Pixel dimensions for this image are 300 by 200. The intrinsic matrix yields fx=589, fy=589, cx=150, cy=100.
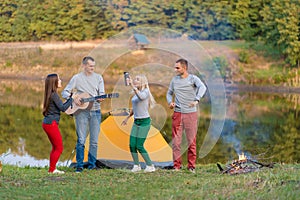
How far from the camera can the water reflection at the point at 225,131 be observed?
1344 centimetres

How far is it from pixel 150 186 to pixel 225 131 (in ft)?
39.2

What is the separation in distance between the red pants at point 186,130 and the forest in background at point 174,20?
32.3 m

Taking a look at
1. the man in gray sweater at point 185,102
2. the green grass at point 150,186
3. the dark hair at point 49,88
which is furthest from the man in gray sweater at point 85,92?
the man in gray sweater at point 185,102

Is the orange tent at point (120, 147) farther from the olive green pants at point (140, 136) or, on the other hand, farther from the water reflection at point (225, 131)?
the water reflection at point (225, 131)

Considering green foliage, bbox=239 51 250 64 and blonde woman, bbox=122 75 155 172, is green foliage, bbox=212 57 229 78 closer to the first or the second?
green foliage, bbox=239 51 250 64

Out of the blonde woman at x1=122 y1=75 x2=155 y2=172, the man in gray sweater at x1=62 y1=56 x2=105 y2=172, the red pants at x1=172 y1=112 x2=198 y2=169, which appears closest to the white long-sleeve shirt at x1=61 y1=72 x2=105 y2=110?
the man in gray sweater at x1=62 y1=56 x2=105 y2=172

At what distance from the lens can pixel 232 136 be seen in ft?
57.2

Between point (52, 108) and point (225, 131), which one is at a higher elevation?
point (52, 108)

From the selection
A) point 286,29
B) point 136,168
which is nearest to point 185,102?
point 136,168

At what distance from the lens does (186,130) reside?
863 cm

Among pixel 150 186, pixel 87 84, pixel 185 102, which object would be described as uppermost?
pixel 87 84

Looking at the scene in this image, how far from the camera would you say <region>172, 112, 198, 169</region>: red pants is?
8.55 metres

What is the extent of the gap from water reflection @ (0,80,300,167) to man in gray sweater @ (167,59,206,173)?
1257mm

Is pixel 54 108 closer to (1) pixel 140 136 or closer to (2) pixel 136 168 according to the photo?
(1) pixel 140 136
